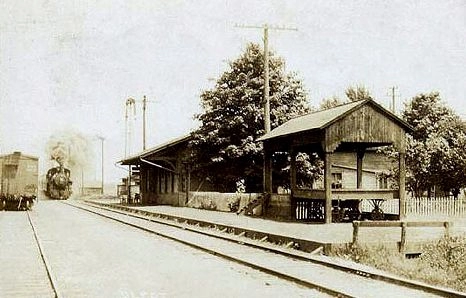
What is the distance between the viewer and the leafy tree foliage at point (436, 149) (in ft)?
114

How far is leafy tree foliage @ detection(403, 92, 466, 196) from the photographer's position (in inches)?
1363

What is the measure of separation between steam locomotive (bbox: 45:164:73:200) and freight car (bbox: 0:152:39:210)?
24363 millimetres

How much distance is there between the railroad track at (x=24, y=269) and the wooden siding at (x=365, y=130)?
406 inches

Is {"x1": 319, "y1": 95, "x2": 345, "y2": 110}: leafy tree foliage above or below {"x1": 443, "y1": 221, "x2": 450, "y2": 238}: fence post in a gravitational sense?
above

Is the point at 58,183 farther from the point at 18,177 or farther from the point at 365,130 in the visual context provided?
the point at 365,130

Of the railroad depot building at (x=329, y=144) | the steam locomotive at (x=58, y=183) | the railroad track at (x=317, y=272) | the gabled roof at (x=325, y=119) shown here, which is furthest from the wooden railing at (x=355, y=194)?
the steam locomotive at (x=58, y=183)

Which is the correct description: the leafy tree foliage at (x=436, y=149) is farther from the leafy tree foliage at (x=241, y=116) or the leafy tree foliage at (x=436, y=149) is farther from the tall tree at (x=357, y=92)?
Result: the tall tree at (x=357, y=92)

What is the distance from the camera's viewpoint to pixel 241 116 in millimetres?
34188

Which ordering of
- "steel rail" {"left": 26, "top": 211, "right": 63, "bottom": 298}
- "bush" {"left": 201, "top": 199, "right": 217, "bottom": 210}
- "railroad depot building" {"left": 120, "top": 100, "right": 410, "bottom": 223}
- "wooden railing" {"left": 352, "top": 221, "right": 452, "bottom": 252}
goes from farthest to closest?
"bush" {"left": 201, "top": 199, "right": 217, "bottom": 210} → "railroad depot building" {"left": 120, "top": 100, "right": 410, "bottom": 223} → "wooden railing" {"left": 352, "top": 221, "right": 452, "bottom": 252} → "steel rail" {"left": 26, "top": 211, "right": 63, "bottom": 298}

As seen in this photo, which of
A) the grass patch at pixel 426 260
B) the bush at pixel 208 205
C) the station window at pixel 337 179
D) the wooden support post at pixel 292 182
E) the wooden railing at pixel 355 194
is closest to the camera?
the grass patch at pixel 426 260

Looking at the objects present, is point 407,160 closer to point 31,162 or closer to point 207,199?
point 207,199

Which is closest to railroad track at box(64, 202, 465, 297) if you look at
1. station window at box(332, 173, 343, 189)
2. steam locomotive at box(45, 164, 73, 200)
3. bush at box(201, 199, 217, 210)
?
bush at box(201, 199, 217, 210)

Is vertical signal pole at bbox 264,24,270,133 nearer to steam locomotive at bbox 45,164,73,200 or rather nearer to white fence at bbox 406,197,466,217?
white fence at bbox 406,197,466,217

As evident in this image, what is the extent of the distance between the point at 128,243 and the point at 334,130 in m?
8.37
